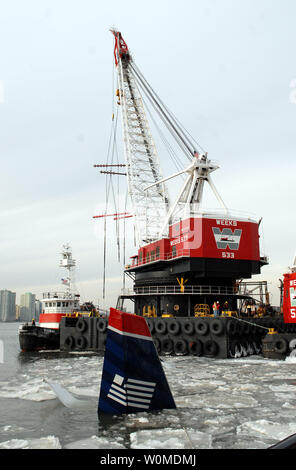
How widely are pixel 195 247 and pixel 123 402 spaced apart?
24409mm

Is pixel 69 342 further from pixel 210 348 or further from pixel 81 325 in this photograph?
pixel 210 348

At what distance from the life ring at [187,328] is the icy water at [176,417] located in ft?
29.2

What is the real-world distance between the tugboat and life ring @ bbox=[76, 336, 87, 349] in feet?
18.4

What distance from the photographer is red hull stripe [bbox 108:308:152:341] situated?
13.4m

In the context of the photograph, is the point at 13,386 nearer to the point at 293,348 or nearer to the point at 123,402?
the point at 123,402

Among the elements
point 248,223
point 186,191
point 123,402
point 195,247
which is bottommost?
point 123,402

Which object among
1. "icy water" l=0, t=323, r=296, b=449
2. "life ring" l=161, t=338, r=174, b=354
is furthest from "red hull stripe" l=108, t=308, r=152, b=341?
"life ring" l=161, t=338, r=174, b=354

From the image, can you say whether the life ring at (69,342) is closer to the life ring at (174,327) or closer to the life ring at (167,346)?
the life ring at (167,346)

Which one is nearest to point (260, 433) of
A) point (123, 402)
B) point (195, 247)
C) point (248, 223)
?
point (123, 402)

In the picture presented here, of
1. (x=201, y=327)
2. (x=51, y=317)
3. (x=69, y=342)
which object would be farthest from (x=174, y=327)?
(x=51, y=317)

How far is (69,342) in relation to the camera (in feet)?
140

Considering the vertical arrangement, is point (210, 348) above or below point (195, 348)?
above

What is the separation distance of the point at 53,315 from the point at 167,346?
2209 centimetres

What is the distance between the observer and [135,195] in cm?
5706
